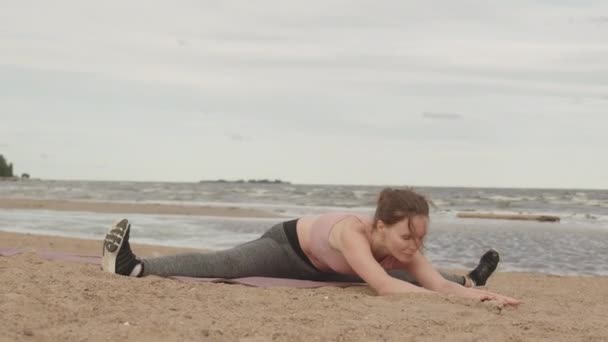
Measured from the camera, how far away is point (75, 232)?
13.7m

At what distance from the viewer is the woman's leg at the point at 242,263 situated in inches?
226

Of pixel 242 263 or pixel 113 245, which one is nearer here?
pixel 113 245

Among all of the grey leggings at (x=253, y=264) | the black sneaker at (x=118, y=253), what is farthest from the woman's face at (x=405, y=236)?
the black sneaker at (x=118, y=253)

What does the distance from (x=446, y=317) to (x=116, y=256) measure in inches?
91.7

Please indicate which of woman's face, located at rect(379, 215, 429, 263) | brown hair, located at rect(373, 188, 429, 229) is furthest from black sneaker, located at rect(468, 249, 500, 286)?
brown hair, located at rect(373, 188, 429, 229)

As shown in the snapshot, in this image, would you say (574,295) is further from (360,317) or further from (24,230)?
(24,230)

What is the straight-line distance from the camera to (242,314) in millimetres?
4273

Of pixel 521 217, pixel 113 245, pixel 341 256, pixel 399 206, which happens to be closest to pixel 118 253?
pixel 113 245

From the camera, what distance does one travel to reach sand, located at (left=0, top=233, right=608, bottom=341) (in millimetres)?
3732

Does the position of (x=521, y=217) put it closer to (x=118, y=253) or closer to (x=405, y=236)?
(x=405, y=236)

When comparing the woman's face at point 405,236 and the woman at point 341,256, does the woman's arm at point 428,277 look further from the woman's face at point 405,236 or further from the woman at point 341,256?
the woman's face at point 405,236

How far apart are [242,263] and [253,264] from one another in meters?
0.08

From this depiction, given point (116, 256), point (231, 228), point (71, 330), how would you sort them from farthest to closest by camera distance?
point (231, 228) → point (116, 256) → point (71, 330)

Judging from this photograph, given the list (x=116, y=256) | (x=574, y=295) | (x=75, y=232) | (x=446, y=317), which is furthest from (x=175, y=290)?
(x=75, y=232)
